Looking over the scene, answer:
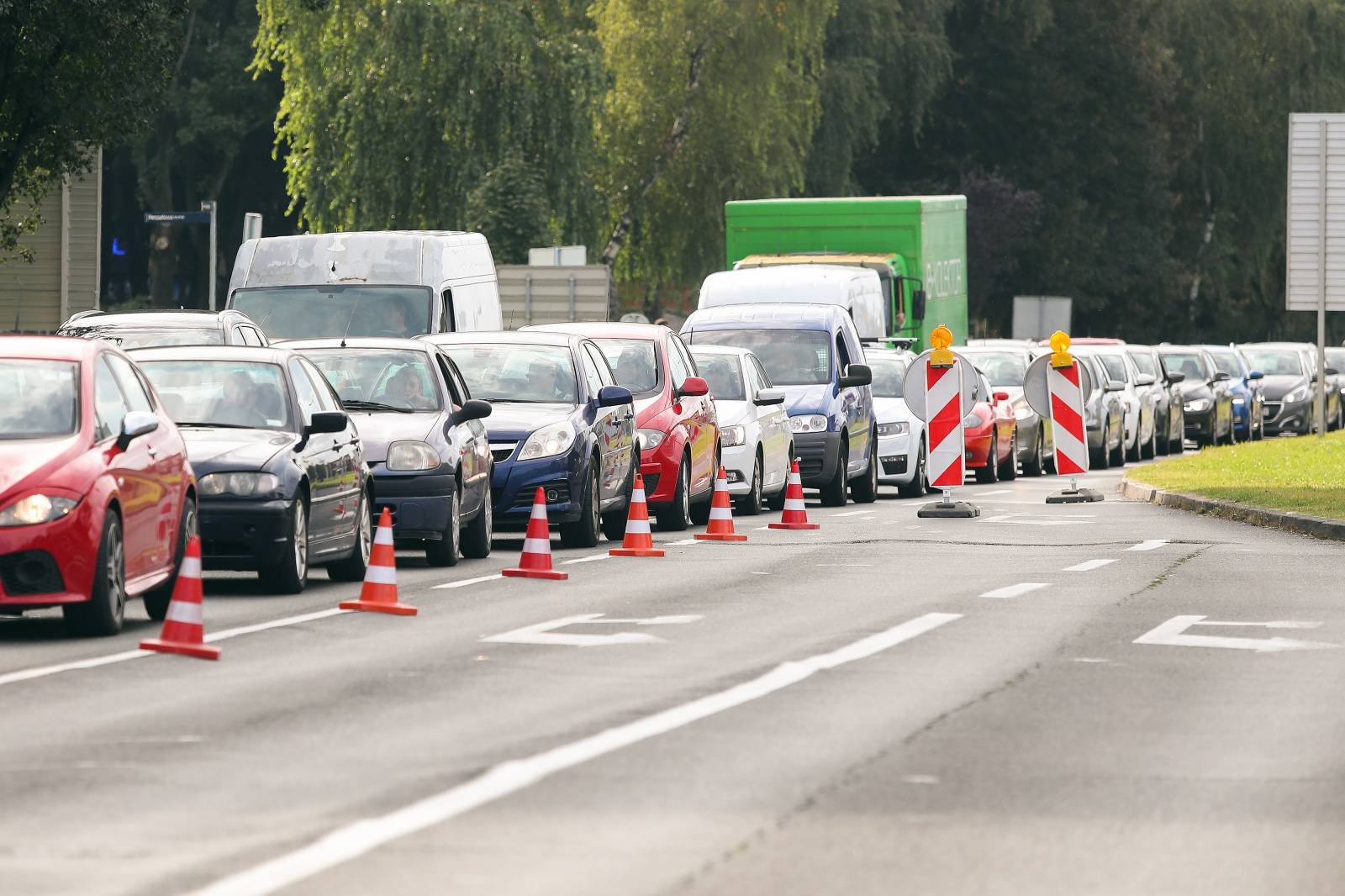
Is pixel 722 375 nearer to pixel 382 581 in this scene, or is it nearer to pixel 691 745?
pixel 382 581

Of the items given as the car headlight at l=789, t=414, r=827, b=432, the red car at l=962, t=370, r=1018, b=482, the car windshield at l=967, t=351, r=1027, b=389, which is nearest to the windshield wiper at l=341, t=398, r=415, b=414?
the car headlight at l=789, t=414, r=827, b=432

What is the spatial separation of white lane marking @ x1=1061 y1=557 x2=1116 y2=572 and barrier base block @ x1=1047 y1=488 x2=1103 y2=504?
31.4 feet

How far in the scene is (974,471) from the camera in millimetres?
37594

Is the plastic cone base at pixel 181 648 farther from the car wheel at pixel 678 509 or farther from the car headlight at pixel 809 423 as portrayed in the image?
the car headlight at pixel 809 423

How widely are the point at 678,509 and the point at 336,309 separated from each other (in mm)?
5847

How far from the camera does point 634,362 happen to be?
24.9 metres

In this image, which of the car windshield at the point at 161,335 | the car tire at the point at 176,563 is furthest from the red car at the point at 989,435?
the car tire at the point at 176,563

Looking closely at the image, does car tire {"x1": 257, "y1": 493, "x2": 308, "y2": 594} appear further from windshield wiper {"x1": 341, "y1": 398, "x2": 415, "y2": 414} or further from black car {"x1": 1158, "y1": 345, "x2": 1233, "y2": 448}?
black car {"x1": 1158, "y1": 345, "x2": 1233, "y2": 448}

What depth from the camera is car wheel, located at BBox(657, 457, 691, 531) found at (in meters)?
23.9

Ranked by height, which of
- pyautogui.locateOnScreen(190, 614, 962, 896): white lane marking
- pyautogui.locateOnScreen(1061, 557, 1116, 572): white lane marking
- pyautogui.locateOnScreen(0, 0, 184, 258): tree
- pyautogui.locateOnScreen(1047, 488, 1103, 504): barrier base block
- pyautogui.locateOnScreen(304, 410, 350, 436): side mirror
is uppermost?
pyautogui.locateOnScreen(0, 0, 184, 258): tree

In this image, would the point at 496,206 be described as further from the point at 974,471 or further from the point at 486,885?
the point at 486,885

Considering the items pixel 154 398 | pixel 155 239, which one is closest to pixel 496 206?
pixel 155 239

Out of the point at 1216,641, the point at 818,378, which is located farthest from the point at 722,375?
the point at 1216,641

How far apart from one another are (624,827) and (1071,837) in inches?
46.9
